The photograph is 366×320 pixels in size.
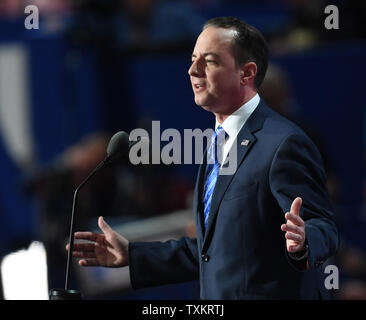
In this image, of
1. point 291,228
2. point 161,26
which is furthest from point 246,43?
point 161,26

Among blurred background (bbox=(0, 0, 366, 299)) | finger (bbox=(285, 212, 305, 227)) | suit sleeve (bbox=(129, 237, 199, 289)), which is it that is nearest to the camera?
finger (bbox=(285, 212, 305, 227))

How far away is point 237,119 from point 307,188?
0.14m

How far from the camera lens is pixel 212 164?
1103 mm

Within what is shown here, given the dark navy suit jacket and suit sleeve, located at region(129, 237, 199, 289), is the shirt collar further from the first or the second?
suit sleeve, located at region(129, 237, 199, 289)

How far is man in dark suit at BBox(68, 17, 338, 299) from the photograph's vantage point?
1030 millimetres

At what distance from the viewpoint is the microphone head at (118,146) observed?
106 cm

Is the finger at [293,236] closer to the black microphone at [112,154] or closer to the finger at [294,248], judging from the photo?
the finger at [294,248]

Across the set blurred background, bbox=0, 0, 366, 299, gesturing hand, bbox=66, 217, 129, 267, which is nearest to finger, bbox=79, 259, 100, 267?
gesturing hand, bbox=66, 217, 129, 267

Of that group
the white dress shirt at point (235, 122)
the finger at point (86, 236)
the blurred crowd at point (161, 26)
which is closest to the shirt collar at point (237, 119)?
the white dress shirt at point (235, 122)

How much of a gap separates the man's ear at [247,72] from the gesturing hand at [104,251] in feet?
0.91

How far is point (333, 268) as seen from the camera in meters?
1.13

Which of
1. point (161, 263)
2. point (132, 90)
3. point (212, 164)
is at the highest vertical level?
point (132, 90)

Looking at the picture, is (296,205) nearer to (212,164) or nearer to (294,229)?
(294,229)

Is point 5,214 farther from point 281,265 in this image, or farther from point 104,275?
point 281,265
